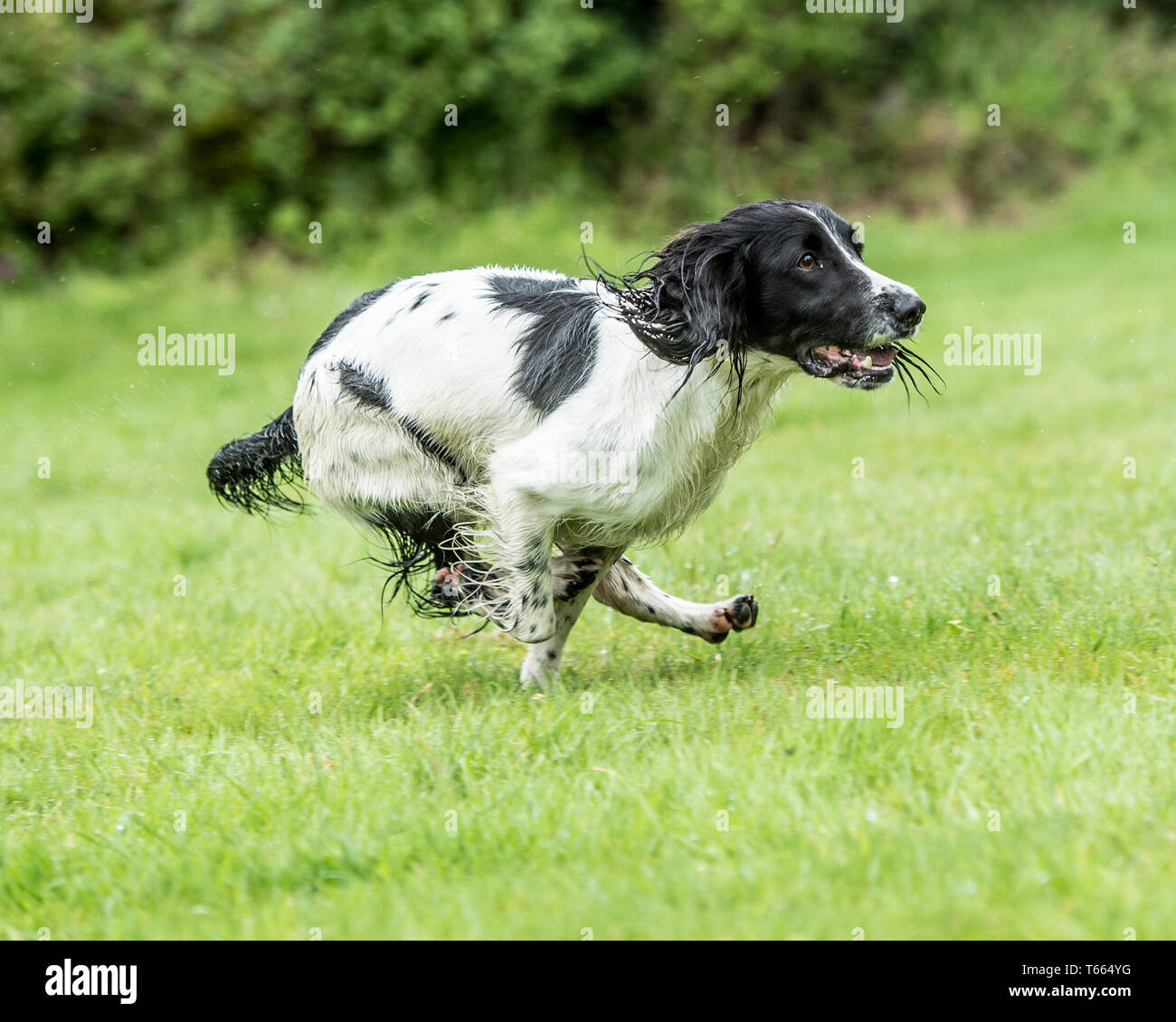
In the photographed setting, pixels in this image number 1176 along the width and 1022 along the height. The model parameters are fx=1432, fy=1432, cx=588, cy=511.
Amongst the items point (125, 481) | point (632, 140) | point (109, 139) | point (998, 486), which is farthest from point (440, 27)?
point (998, 486)

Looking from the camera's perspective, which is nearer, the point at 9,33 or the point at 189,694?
the point at 189,694

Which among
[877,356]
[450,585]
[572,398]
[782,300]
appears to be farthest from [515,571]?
[877,356]

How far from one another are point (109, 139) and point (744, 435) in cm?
1205

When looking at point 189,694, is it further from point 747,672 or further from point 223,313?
point 223,313

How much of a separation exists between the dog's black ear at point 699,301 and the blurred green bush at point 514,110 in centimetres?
1127

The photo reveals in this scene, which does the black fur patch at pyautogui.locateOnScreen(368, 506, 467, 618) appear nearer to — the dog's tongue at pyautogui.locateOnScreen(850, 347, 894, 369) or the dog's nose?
the dog's tongue at pyautogui.locateOnScreen(850, 347, 894, 369)

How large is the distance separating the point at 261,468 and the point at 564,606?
4.35 feet

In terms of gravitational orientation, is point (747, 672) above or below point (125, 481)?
below

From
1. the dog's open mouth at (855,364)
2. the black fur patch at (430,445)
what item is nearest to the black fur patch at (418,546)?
the black fur patch at (430,445)

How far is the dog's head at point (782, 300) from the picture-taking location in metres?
4.17

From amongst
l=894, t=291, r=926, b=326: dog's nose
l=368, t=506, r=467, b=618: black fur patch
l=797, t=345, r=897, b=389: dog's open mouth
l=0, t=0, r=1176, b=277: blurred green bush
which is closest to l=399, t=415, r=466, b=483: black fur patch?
l=368, t=506, r=467, b=618: black fur patch

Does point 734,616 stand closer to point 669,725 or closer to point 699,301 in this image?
point 669,725

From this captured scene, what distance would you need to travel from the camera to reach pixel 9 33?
45.7 ft

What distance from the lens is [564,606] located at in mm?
4930
